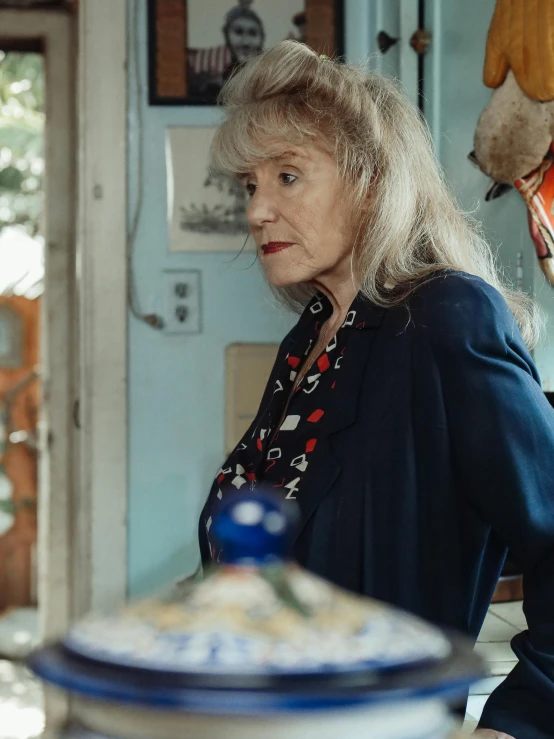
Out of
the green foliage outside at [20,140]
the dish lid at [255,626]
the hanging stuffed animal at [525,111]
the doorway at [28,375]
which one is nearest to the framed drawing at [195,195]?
the doorway at [28,375]

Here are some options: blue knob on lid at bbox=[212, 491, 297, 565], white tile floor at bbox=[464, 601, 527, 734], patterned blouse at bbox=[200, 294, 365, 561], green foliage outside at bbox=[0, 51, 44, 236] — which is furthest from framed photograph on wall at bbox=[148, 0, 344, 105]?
green foliage outside at bbox=[0, 51, 44, 236]

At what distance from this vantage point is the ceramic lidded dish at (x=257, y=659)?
45 cm

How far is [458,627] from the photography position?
1.17m

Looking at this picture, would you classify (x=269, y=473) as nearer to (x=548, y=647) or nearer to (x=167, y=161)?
(x=548, y=647)

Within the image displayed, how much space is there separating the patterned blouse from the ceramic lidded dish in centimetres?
69

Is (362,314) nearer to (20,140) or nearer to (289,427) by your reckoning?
(289,427)

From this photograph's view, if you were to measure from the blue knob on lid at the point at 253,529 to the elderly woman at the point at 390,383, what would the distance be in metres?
0.48

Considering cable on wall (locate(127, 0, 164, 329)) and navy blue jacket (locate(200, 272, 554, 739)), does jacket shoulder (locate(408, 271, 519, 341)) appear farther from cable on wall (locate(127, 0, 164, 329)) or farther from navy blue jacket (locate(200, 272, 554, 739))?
cable on wall (locate(127, 0, 164, 329))

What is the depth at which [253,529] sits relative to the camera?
20.7 inches

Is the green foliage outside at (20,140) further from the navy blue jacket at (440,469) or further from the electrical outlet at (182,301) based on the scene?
the navy blue jacket at (440,469)

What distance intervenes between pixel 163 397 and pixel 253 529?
7.63ft

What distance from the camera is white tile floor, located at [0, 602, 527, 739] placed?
1.61 meters

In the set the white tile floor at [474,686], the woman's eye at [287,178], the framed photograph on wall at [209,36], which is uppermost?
the framed photograph on wall at [209,36]

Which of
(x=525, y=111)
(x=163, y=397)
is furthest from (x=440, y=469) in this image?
(x=163, y=397)
